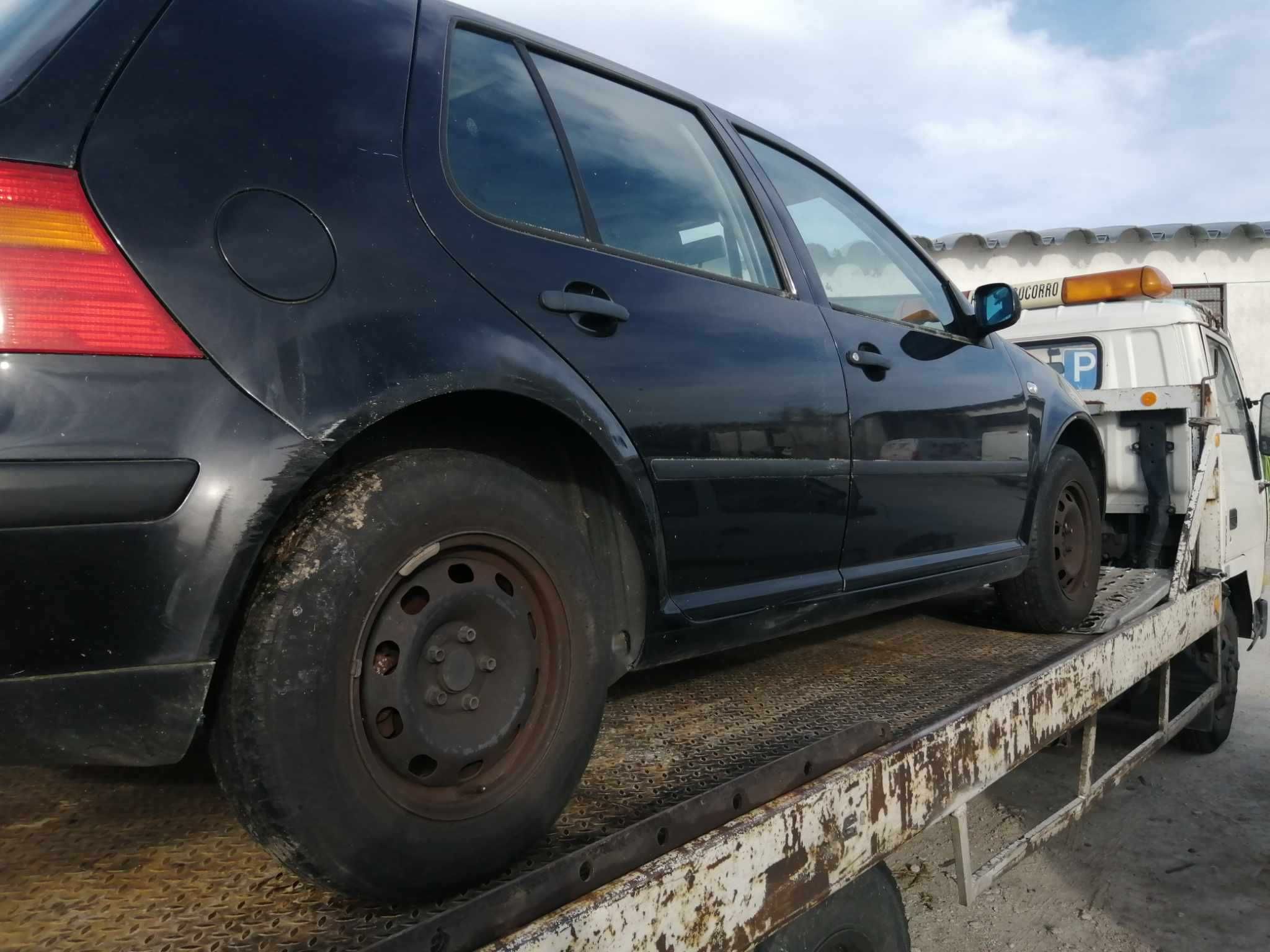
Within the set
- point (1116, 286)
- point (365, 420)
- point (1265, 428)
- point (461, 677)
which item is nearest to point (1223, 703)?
point (1265, 428)

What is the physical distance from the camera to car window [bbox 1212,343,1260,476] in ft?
15.8

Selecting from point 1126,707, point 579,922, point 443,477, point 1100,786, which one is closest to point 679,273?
point 443,477

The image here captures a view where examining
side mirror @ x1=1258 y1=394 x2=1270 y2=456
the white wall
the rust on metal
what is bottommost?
the rust on metal

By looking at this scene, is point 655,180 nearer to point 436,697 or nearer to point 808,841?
point 436,697

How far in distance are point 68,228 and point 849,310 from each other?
1774 millimetres

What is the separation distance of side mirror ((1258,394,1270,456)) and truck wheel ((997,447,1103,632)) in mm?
1982

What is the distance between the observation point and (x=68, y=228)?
1072mm

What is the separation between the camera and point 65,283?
1.06 meters

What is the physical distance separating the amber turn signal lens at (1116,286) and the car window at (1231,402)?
504mm

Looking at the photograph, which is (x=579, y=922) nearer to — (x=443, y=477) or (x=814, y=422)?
(x=443, y=477)

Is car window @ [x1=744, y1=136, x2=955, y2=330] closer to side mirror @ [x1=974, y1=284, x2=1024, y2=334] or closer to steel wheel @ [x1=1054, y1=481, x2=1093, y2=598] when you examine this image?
side mirror @ [x1=974, y1=284, x2=1024, y2=334]

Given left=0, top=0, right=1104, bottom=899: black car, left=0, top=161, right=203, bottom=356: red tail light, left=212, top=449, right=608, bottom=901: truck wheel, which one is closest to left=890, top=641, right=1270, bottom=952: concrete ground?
left=0, top=0, right=1104, bottom=899: black car

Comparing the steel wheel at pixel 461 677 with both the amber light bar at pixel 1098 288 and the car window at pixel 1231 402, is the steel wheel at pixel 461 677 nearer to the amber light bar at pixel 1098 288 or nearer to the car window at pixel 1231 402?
the amber light bar at pixel 1098 288

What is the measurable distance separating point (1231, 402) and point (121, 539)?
5524mm
